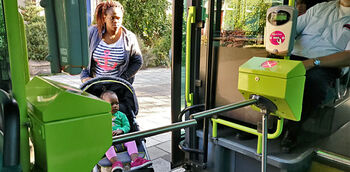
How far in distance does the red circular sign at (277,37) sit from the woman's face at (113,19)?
1.69m

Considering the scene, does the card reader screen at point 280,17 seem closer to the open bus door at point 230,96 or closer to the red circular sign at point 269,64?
the red circular sign at point 269,64

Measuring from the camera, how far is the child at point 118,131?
98.5 inches

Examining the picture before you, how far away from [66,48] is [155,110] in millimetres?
4756

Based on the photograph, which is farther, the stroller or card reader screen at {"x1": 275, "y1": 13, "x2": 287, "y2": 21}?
the stroller

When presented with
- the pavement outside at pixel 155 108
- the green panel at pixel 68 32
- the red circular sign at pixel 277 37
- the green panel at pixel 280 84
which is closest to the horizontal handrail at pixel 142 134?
the green panel at pixel 68 32

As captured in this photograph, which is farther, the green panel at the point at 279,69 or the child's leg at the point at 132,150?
the child's leg at the point at 132,150

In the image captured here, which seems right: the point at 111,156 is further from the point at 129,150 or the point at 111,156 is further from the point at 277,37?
the point at 277,37

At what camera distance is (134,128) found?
110 inches

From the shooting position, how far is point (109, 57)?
2930mm

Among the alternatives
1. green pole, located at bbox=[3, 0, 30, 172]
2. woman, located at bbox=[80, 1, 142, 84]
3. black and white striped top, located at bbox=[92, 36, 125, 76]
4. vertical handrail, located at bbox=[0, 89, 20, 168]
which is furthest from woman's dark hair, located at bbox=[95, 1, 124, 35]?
vertical handrail, located at bbox=[0, 89, 20, 168]

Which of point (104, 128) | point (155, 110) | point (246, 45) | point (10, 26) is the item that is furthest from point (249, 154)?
point (155, 110)

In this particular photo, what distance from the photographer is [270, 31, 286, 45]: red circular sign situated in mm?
1794

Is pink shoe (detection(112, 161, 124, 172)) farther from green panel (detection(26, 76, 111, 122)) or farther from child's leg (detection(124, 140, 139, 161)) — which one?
green panel (detection(26, 76, 111, 122))

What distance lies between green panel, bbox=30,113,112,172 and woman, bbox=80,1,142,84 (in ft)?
6.71
